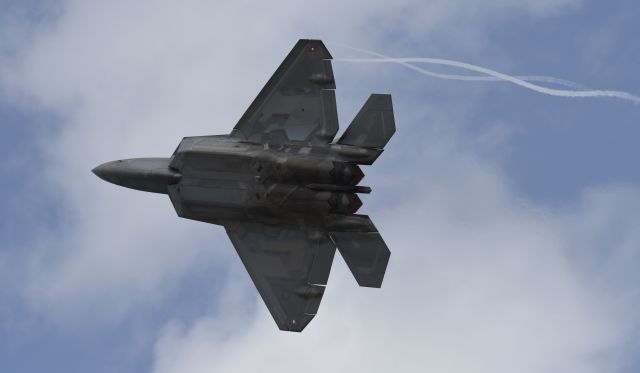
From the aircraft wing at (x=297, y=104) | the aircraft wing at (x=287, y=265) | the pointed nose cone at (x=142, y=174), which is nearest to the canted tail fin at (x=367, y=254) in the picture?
the aircraft wing at (x=287, y=265)

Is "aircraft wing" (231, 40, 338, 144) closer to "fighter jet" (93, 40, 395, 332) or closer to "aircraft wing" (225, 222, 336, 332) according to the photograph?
"fighter jet" (93, 40, 395, 332)

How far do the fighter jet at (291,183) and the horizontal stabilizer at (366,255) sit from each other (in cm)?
3

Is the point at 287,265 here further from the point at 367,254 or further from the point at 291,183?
the point at 291,183

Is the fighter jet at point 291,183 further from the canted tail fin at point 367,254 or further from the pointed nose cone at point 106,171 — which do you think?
the pointed nose cone at point 106,171

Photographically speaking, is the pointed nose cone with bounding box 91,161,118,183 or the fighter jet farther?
the pointed nose cone with bounding box 91,161,118,183

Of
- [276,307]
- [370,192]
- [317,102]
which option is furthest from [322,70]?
[276,307]

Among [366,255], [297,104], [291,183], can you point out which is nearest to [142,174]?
[291,183]

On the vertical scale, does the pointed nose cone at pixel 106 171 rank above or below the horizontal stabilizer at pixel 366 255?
above

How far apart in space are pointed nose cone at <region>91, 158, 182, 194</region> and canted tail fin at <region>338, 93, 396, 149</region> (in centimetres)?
638

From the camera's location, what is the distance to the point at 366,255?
4394 centimetres

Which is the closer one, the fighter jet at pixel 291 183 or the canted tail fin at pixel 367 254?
the fighter jet at pixel 291 183

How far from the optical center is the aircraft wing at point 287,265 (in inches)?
1752

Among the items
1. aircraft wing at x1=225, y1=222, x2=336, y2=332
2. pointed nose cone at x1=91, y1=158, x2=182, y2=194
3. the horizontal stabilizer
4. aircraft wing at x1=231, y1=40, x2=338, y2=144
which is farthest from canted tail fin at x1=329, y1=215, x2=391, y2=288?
pointed nose cone at x1=91, y1=158, x2=182, y2=194

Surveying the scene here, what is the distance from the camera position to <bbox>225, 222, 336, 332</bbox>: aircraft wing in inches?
1752
